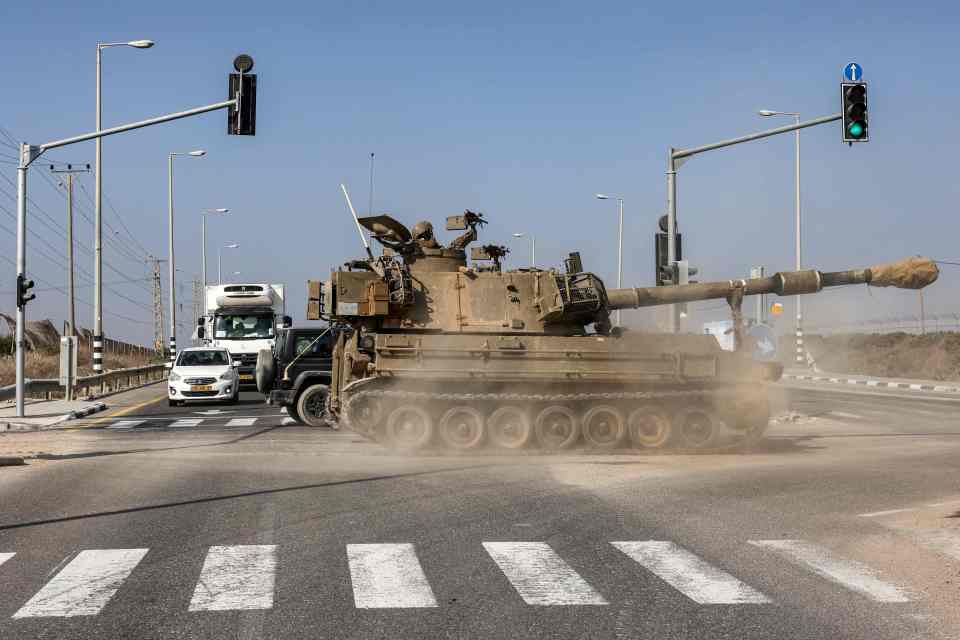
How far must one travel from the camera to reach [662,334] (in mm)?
18531

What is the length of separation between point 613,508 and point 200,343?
2525 cm

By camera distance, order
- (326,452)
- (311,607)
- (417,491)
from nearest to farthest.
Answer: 1. (311,607)
2. (417,491)
3. (326,452)

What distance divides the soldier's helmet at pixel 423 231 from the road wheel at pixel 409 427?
3.25 meters

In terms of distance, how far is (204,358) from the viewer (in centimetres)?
3164

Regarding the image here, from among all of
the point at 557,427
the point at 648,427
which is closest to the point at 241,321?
the point at 557,427

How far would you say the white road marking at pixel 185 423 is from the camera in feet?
76.2

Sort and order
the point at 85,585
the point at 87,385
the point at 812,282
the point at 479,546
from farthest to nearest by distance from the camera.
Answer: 1. the point at 87,385
2. the point at 812,282
3. the point at 479,546
4. the point at 85,585

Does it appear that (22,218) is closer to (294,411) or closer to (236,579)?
(294,411)

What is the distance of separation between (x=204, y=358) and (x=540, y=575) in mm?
24876

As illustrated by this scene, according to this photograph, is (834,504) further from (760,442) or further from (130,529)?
(760,442)

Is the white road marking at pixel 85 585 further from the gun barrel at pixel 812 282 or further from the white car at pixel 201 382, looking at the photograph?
the white car at pixel 201 382

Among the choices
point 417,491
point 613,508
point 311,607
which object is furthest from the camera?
point 417,491

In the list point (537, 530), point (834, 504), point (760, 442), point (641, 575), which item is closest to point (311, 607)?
point (641, 575)

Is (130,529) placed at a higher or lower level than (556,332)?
lower
